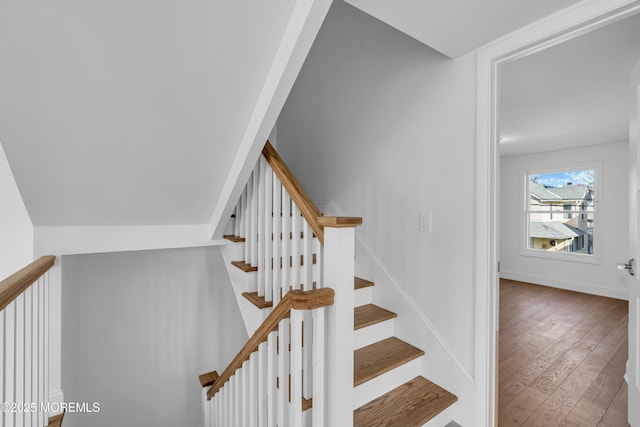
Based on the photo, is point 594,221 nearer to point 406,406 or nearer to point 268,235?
point 406,406

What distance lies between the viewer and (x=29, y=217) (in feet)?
5.15

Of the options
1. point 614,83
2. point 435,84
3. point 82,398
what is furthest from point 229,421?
point 614,83

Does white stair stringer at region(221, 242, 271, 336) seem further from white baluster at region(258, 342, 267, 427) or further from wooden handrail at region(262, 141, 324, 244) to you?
wooden handrail at region(262, 141, 324, 244)

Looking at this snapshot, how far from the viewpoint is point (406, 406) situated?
1674 mm

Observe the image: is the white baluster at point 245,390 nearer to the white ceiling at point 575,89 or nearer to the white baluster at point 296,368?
the white baluster at point 296,368

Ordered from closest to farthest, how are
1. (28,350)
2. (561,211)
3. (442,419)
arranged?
1. (28,350)
2. (442,419)
3. (561,211)

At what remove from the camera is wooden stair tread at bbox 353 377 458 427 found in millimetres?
1554

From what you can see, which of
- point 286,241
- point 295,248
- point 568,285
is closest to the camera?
point 295,248

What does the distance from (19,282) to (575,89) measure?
3.85 m

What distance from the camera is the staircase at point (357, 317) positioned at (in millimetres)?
1530

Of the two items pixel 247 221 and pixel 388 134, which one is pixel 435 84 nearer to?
pixel 388 134

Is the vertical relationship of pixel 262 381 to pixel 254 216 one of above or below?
below

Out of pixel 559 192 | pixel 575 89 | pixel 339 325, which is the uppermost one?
pixel 575 89

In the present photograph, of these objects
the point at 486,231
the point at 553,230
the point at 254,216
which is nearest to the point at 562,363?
the point at 486,231
